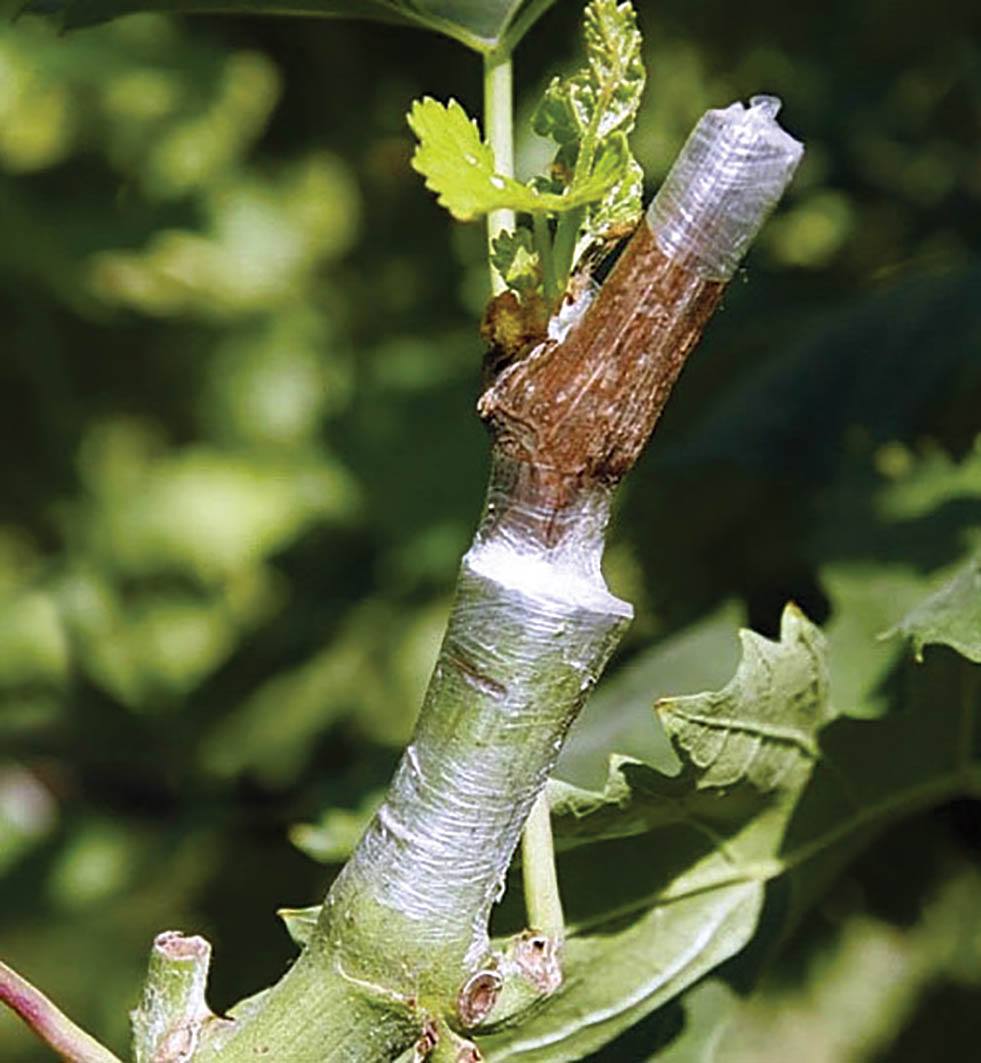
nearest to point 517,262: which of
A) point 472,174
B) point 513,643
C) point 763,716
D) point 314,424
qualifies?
point 472,174

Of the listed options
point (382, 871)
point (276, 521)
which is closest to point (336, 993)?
point (382, 871)

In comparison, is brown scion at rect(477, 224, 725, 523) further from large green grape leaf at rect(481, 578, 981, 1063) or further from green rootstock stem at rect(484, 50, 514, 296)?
large green grape leaf at rect(481, 578, 981, 1063)

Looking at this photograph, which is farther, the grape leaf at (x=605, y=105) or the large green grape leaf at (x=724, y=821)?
the large green grape leaf at (x=724, y=821)

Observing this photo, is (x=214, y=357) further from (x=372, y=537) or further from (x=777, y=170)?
(x=777, y=170)

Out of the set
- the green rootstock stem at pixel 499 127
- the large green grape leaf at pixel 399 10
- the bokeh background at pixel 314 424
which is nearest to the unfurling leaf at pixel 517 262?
the green rootstock stem at pixel 499 127

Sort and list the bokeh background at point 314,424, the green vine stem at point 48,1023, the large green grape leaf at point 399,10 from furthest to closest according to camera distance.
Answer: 1. the bokeh background at point 314,424
2. the large green grape leaf at point 399,10
3. the green vine stem at point 48,1023

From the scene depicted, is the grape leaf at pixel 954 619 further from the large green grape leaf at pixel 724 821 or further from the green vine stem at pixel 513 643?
the green vine stem at pixel 513 643

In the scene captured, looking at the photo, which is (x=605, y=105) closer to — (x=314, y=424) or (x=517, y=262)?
(x=517, y=262)

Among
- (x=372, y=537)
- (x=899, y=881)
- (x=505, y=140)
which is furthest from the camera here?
(x=372, y=537)

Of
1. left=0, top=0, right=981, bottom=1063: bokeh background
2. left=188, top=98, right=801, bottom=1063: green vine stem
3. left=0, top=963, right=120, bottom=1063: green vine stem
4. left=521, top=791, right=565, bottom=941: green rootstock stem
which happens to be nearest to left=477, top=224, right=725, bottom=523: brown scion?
left=188, top=98, right=801, bottom=1063: green vine stem
